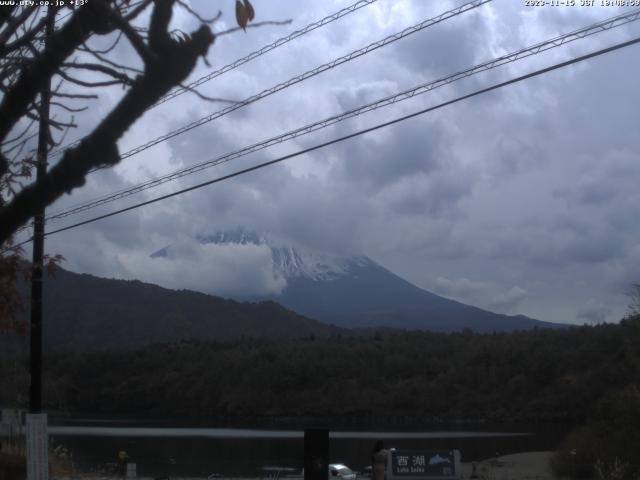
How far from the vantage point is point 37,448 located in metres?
15.4

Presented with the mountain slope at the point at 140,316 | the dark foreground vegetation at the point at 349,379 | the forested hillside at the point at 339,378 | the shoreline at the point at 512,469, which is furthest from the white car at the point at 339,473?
the mountain slope at the point at 140,316

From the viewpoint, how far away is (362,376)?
113562 mm

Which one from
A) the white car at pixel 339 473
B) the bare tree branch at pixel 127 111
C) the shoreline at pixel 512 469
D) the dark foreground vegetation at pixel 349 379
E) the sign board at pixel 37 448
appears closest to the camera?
the bare tree branch at pixel 127 111

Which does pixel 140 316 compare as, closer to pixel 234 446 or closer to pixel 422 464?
pixel 234 446

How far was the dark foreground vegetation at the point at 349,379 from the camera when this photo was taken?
9975cm

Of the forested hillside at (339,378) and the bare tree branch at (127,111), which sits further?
the forested hillside at (339,378)

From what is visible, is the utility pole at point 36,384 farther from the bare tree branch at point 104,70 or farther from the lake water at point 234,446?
the lake water at point 234,446

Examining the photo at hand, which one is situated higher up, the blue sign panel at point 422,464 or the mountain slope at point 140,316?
the mountain slope at point 140,316

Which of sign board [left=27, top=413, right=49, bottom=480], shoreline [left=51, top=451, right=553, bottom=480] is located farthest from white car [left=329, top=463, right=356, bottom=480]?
sign board [left=27, top=413, right=49, bottom=480]

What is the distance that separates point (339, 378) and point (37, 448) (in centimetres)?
9846

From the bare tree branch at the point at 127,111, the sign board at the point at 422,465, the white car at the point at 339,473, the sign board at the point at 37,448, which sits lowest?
the white car at the point at 339,473

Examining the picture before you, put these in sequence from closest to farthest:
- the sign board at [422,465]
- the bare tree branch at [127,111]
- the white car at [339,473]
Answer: the bare tree branch at [127,111] < the sign board at [422,465] < the white car at [339,473]

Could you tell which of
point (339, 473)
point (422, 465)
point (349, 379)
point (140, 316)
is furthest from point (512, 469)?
point (140, 316)

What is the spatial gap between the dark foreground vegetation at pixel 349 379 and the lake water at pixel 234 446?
19379 mm
